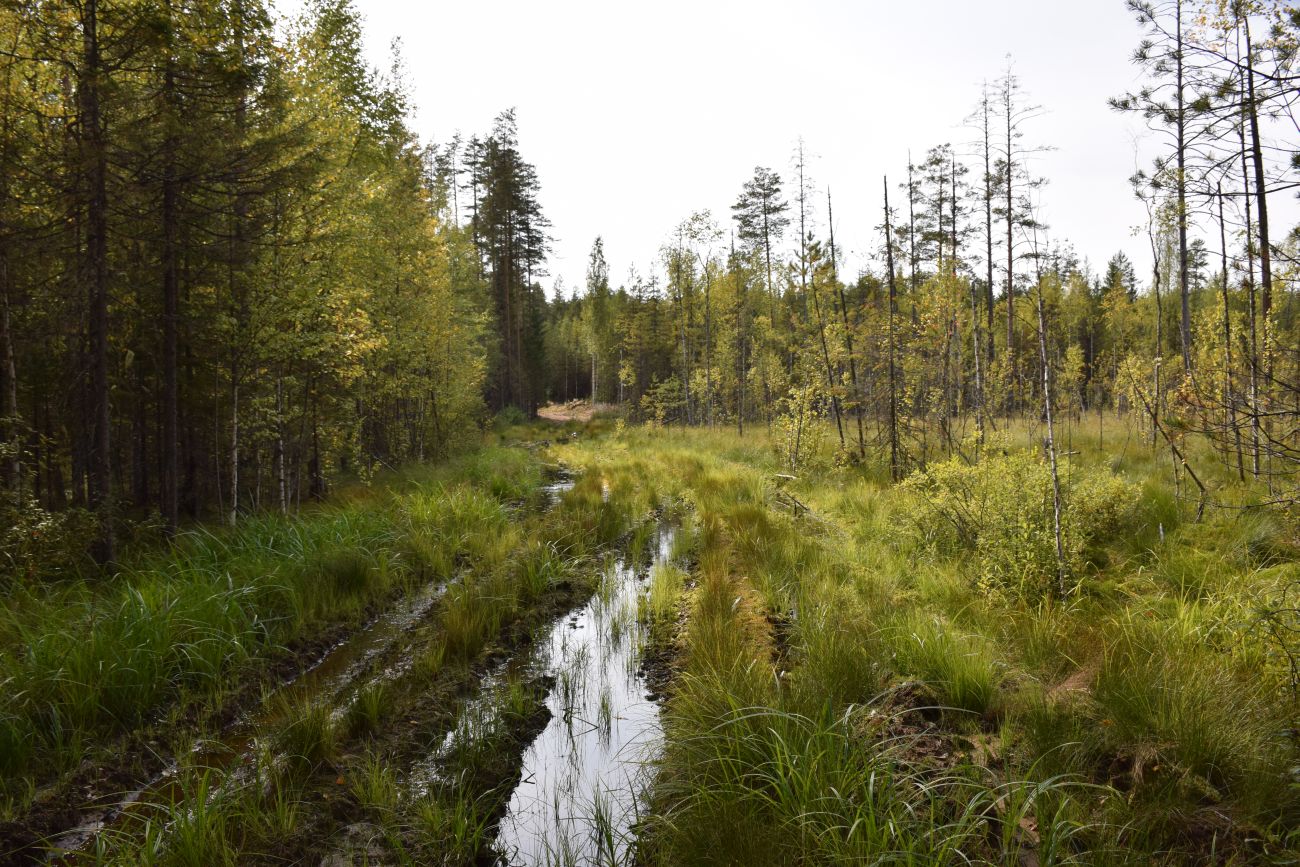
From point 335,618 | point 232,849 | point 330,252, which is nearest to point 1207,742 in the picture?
point 232,849

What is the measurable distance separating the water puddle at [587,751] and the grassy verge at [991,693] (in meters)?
0.30

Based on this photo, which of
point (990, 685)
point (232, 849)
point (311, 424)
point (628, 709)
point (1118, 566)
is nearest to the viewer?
point (232, 849)

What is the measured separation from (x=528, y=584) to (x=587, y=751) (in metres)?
A: 3.01

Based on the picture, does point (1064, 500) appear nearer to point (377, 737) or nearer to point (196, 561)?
point (377, 737)

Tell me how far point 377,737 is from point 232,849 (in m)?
1.16

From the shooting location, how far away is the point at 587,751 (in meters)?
3.83

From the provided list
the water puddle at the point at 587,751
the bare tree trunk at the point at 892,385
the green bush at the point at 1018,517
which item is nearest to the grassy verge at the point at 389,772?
the water puddle at the point at 587,751

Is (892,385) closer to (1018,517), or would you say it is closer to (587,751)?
(1018,517)

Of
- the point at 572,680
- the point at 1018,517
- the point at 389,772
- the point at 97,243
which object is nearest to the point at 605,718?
the point at 572,680

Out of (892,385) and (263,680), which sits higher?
(892,385)

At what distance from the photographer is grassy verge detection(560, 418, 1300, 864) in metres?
2.42

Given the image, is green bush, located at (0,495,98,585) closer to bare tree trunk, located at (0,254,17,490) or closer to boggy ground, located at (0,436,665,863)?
boggy ground, located at (0,436,665,863)

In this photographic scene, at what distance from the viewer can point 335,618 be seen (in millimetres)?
5660

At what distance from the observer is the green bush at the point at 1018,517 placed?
16.8 ft
